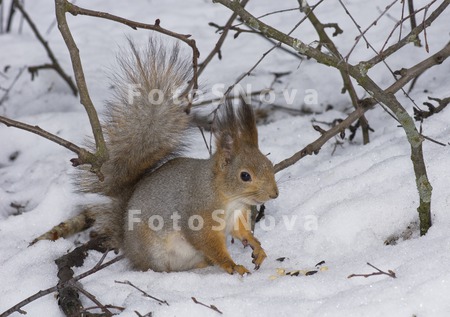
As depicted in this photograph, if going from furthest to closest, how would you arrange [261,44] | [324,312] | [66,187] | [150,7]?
[150,7] → [261,44] → [66,187] → [324,312]

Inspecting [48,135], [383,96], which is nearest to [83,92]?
[48,135]

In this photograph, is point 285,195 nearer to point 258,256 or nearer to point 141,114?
point 258,256

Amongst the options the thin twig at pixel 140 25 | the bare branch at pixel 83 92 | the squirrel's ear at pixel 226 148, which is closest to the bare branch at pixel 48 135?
the bare branch at pixel 83 92

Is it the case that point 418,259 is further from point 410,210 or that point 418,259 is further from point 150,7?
point 150,7

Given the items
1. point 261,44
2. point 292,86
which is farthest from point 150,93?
point 261,44

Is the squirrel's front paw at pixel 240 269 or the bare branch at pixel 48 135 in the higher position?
the bare branch at pixel 48 135

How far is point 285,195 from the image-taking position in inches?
105

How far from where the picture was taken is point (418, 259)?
1.99m

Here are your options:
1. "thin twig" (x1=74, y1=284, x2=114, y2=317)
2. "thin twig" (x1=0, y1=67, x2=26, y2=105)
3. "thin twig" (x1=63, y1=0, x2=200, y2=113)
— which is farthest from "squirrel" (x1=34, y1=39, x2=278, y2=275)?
"thin twig" (x1=0, y1=67, x2=26, y2=105)

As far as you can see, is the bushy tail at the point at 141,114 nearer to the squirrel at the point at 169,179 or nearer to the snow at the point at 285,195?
the squirrel at the point at 169,179

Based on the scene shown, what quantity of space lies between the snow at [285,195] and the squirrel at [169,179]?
86 mm

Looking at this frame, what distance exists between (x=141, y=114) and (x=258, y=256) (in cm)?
57

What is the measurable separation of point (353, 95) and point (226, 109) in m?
0.84

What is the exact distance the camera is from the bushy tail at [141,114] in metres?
2.45
